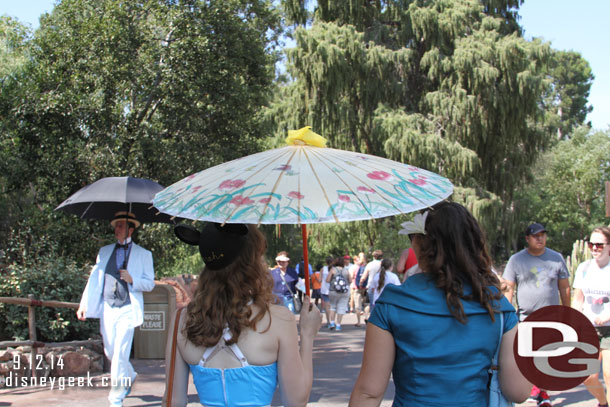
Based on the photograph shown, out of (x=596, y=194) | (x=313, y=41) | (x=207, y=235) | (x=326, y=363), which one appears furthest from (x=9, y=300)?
(x=596, y=194)

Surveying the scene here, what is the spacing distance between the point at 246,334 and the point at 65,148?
492 inches

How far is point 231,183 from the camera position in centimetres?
264

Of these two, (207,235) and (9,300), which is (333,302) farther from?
(207,235)

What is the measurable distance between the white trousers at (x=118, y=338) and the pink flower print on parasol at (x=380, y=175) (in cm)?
412

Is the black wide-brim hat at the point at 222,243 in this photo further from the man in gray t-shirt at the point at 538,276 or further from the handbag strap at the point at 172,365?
the man in gray t-shirt at the point at 538,276

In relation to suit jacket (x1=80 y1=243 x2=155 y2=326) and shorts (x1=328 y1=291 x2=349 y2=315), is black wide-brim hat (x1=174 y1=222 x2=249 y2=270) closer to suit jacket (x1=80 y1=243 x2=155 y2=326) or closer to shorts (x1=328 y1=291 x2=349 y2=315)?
suit jacket (x1=80 y1=243 x2=155 y2=326)

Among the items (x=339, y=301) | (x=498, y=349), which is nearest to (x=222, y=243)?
(x=498, y=349)

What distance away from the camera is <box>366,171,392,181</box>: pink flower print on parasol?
2717 mm

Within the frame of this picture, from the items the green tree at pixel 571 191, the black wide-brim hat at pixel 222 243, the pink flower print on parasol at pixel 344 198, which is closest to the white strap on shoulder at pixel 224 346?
the black wide-brim hat at pixel 222 243

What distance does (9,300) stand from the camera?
23.9ft

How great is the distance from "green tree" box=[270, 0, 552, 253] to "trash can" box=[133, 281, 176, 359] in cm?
1616

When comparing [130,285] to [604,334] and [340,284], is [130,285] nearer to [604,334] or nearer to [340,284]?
[604,334]

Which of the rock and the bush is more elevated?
the bush

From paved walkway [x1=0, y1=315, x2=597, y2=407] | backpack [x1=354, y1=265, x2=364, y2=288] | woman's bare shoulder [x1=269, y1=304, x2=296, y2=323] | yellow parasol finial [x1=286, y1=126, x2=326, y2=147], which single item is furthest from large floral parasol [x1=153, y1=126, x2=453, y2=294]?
backpack [x1=354, y1=265, x2=364, y2=288]
